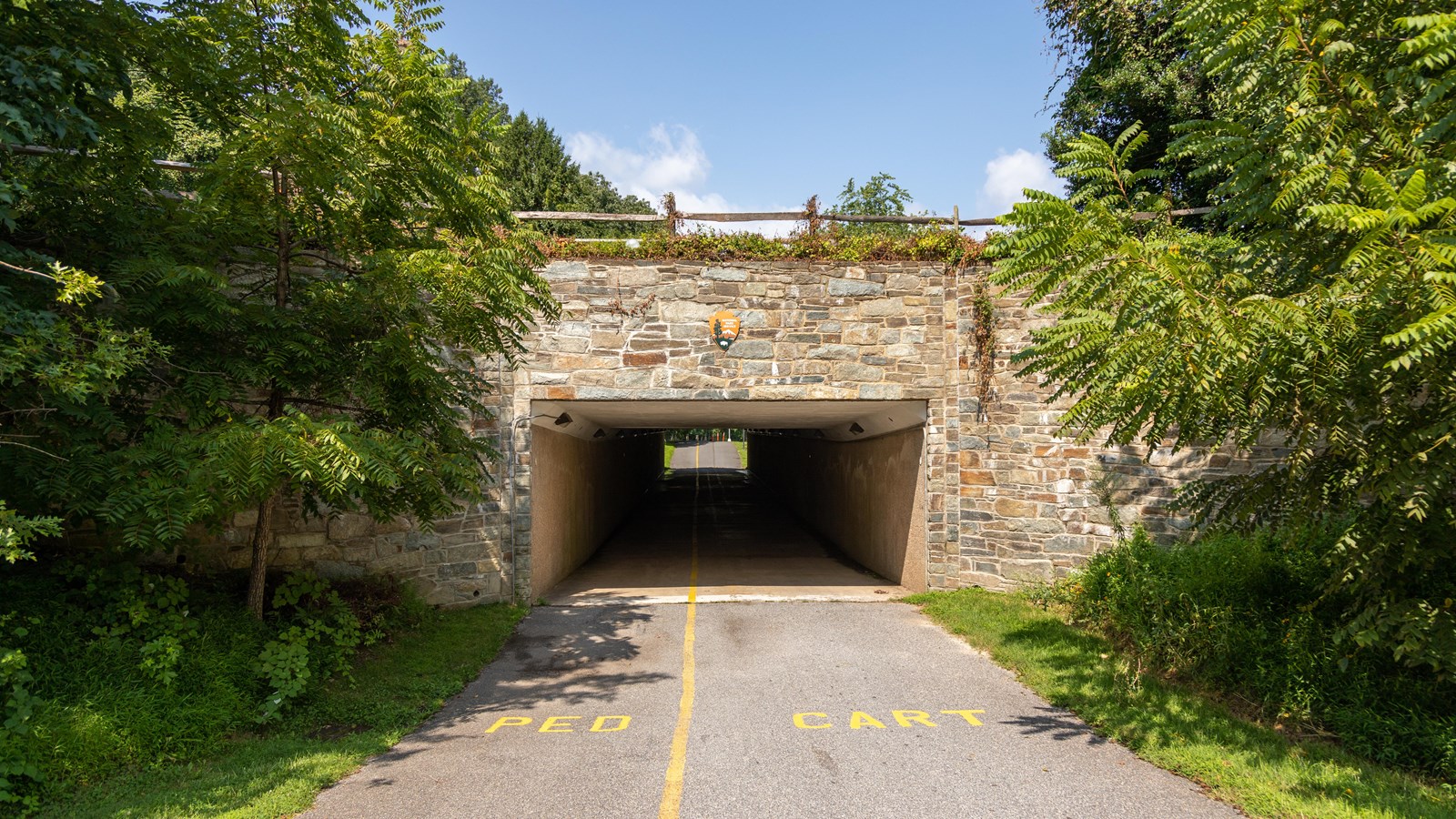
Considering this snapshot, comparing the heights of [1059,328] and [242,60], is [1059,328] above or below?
below

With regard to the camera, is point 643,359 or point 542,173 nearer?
point 643,359

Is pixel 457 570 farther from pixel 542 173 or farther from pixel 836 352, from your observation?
pixel 542 173

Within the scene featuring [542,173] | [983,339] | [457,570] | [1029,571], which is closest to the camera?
[457,570]

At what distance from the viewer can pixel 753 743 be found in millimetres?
6086

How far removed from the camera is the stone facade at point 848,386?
10.9 metres

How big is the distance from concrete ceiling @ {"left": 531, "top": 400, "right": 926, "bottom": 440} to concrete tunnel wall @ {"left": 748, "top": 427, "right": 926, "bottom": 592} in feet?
1.21

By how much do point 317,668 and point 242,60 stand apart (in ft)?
18.3

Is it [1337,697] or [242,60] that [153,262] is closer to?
[242,60]

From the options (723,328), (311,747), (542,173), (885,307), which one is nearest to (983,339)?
(885,307)

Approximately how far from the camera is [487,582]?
10898mm

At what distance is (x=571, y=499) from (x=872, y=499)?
19.5ft

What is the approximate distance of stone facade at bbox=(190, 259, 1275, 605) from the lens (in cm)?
1086

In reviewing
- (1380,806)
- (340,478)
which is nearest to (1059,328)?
(1380,806)

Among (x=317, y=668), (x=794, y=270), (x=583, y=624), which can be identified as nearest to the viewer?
(x=317, y=668)
